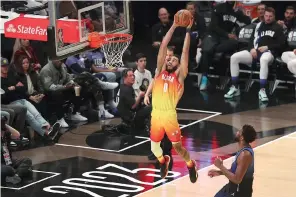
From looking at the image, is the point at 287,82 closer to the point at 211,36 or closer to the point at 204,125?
the point at 211,36

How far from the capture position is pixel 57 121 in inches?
639

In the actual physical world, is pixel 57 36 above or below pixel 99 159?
above

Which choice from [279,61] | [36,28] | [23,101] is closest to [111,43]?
[36,28]

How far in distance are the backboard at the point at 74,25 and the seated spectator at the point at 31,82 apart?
69.8 inches

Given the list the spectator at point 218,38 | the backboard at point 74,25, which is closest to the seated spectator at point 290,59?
the spectator at point 218,38

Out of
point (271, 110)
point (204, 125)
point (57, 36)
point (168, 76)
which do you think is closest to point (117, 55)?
point (57, 36)

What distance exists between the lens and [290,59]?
699 inches

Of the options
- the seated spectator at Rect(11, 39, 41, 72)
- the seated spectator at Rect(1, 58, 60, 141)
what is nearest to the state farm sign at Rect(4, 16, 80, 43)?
the seated spectator at Rect(1, 58, 60, 141)

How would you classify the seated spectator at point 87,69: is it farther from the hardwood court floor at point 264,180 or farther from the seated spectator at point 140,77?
the hardwood court floor at point 264,180

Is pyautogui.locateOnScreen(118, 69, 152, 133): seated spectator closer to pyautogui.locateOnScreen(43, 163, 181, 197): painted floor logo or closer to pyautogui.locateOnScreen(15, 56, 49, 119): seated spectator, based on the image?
pyautogui.locateOnScreen(15, 56, 49, 119): seated spectator

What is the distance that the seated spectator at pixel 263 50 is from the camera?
58.9ft

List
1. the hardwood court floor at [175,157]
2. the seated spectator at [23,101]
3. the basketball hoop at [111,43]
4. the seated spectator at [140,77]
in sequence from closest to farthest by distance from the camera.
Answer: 1. the basketball hoop at [111,43]
2. the hardwood court floor at [175,157]
3. the seated spectator at [23,101]
4. the seated spectator at [140,77]

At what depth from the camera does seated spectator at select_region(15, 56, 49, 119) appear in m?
15.0

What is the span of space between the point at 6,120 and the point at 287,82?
7699mm
